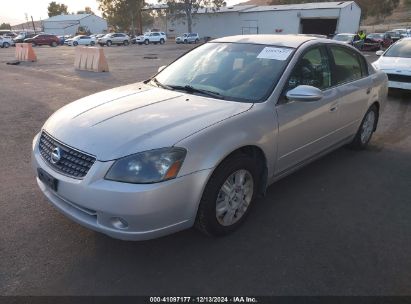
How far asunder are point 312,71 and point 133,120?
81.1 inches

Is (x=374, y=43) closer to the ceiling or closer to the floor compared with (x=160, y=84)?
closer to the floor

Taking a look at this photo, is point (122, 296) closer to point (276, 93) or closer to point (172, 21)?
point (276, 93)

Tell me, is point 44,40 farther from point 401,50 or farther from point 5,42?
point 401,50

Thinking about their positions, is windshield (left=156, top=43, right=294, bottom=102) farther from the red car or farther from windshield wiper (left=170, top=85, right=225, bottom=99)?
the red car

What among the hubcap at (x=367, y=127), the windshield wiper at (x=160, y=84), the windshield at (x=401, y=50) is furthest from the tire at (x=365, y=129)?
the windshield at (x=401, y=50)

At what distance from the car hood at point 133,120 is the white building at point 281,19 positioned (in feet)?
147

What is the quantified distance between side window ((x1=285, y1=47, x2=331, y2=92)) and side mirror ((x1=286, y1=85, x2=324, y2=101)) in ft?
0.54

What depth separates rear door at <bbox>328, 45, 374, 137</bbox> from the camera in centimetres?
Result: 432

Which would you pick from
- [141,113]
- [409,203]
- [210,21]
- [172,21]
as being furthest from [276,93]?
[172,21]

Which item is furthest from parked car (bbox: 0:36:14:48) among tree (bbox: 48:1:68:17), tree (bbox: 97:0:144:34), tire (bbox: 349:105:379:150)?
tree (bbox: 48:1:68:17)

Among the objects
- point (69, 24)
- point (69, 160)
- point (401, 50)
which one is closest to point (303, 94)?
point (69, 160)

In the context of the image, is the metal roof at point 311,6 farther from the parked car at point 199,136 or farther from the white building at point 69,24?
the white building at point 69,24

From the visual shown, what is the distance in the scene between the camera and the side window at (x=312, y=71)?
12.1ft

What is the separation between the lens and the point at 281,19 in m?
49.6
